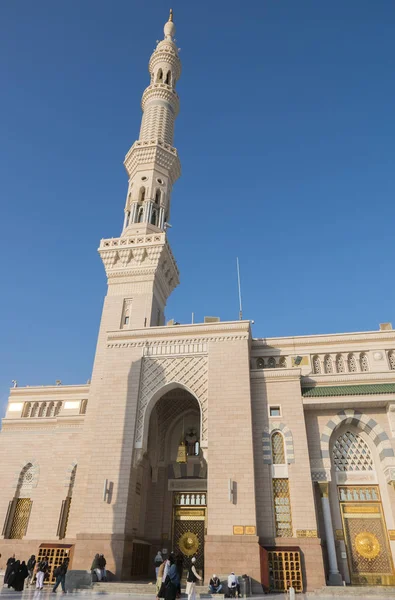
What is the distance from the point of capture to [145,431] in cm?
1975

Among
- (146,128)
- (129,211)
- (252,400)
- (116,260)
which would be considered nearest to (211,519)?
(252,400)

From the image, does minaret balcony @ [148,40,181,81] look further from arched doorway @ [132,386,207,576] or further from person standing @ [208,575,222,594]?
person standing @ [208,575,222,594]

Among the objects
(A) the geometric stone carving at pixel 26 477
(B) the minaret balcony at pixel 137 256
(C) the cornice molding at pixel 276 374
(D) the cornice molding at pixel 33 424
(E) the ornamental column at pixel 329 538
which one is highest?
(B) the minaret balcony at pixel 137 256

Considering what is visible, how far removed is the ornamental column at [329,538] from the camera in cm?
1658

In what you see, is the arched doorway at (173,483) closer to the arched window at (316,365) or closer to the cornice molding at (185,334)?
the cornice molding at (185,334)

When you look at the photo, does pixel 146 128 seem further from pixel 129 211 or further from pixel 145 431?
pixel 145 431

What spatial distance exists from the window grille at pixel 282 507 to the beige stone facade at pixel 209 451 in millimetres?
42

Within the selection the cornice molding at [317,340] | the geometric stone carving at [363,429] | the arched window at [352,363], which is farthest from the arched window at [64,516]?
the arched window at [352,363]

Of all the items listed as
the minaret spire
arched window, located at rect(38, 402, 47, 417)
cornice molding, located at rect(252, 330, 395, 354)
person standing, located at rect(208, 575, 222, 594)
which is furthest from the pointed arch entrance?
arched window, located at rect(38, 402, 47, 417)

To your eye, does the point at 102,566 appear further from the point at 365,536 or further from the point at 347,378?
the point at 347,378

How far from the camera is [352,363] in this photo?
21.9m

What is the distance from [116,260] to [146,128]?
11.9 meters

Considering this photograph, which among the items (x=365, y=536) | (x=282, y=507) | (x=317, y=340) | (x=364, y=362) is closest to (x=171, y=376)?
(x=282, y=507)

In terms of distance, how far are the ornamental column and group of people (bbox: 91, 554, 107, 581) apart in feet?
28.7
